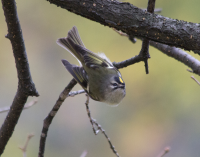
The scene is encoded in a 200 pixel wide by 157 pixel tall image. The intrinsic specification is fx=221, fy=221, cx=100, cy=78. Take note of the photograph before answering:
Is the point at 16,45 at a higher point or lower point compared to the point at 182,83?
higher

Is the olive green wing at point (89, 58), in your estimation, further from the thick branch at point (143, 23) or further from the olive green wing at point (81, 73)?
the thick branch at point (143, 23)

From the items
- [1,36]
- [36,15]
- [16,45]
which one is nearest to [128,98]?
[36,15]

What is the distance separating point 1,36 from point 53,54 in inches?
24.9

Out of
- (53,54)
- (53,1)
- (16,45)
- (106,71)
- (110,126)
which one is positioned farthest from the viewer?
(53,54)

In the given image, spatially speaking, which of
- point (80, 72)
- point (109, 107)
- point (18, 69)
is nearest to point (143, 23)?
point (18, 69)

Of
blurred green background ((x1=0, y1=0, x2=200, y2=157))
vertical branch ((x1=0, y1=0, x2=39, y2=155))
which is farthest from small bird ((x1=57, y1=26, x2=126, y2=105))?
blurred green background ((x1=0, y1=0, x2=200, y2=157))

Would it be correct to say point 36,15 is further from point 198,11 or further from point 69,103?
point 198,11

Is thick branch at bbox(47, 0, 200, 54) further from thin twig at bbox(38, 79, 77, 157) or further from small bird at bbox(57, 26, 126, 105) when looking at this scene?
small bird at bbox(57, 26, 126, 105)

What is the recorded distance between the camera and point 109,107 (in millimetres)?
2436

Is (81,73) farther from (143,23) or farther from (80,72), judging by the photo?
(143,23)

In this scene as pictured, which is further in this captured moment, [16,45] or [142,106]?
[142,106]

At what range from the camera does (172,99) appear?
8.09 ft

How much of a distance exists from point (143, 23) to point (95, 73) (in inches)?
28.3

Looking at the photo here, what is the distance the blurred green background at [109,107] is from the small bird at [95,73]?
1.09 meters
